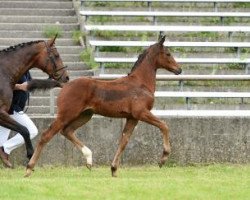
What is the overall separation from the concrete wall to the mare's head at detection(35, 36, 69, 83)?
1.41 metres

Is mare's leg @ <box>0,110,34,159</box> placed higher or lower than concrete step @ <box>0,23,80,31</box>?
higher

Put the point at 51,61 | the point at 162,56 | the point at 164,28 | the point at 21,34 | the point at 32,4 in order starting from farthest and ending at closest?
the point at 32,4
the point at 164,28
the point at 21,34
the point at 162,56
the point at 51,61

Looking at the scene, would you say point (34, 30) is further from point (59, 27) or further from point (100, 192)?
point (100, 192)

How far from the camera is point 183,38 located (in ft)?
71.4

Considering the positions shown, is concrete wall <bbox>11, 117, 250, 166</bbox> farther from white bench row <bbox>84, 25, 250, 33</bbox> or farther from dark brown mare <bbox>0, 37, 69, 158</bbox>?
white bench row <bbox>84, 25, 250, 33</bbox>

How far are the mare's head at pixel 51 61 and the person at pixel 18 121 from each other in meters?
0.50

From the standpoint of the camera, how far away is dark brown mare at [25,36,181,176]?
14.1 m

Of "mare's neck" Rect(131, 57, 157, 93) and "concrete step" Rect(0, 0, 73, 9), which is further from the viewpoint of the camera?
"concrete step" Rect(0, 0, 73, 9)

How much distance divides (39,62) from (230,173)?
323 centimetres

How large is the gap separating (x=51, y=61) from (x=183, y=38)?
7.45m

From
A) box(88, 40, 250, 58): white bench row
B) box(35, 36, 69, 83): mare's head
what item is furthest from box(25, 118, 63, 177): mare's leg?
box(88, 40, 250, 58): white bench row

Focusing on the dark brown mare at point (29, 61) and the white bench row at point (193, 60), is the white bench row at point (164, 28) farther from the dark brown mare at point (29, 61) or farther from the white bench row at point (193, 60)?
the dark brown mare at point (29, 61)

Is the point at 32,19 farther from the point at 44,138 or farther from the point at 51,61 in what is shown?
the point at 44,138

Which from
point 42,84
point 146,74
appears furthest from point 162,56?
point 42,84
